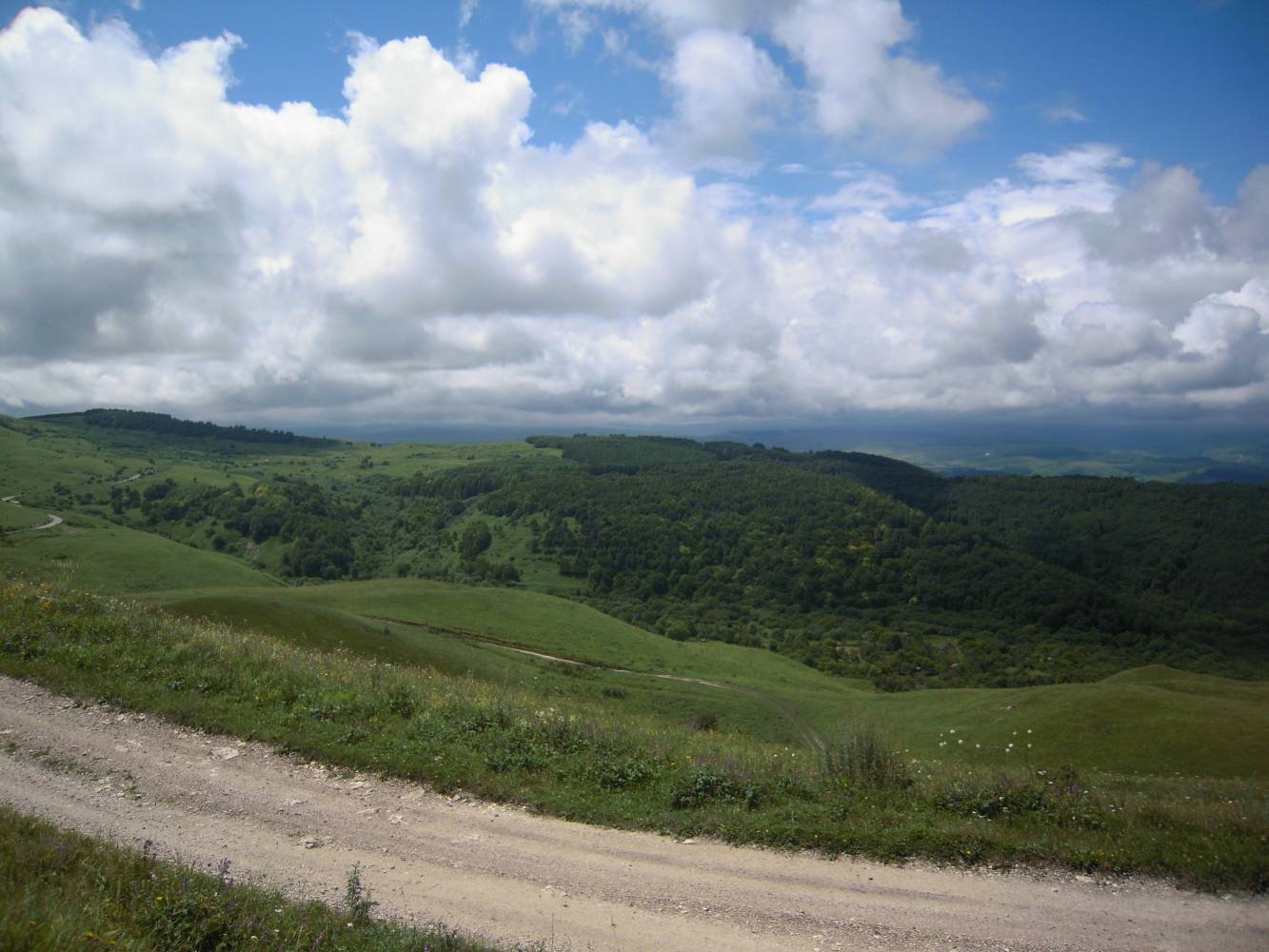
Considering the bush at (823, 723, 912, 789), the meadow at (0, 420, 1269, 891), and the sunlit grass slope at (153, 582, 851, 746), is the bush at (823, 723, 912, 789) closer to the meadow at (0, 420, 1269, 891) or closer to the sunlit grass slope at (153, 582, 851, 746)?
the meadow at (0, 420, 1269, 891)

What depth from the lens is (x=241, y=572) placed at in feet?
269

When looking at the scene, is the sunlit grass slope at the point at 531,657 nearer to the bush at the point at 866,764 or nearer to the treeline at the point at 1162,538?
the bush at the point at 866,764

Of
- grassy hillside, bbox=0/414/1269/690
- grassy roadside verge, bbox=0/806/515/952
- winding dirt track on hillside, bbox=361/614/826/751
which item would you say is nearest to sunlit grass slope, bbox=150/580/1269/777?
winding dirt track on hillside, bbox=361/614/826/751

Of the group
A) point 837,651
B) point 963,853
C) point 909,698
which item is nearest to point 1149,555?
point 837,651

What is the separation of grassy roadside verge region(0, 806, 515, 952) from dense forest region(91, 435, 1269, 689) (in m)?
Result: 102

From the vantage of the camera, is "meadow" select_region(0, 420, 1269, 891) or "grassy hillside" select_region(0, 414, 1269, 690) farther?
"grassy hillside" select_region(0, 414, 1269, 690)

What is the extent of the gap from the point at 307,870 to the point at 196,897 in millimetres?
2497

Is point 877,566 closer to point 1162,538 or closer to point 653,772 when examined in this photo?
A: point 1162,538

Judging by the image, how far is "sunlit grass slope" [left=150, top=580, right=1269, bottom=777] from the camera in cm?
2866

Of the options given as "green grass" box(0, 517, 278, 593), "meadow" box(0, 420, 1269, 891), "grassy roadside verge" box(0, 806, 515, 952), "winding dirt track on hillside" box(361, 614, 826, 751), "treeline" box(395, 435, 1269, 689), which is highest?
"grassy roadside verge" box(0, 806, 515, 952)

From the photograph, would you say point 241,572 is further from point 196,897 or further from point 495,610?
point 196,897

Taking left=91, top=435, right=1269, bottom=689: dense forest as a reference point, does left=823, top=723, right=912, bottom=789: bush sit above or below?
above

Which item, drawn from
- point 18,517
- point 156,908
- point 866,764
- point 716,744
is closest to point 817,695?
point 716,744

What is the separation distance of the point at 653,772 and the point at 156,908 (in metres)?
7.82
